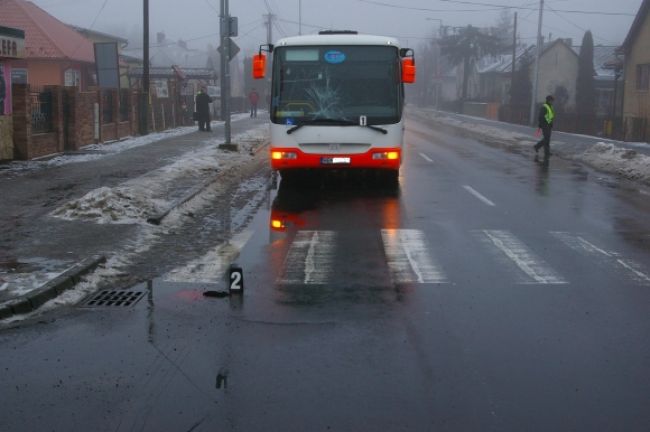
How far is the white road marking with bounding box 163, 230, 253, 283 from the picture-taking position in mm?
8203

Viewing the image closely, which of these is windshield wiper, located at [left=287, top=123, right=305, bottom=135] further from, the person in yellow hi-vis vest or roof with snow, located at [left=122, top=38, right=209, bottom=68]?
roof with snow, located at [left=122, top=38, right=209, bottom=68]

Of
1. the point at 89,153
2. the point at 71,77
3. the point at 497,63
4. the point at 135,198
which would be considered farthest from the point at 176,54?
the point at 135,198

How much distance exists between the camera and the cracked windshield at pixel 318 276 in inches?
192

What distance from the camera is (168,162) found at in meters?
20.0

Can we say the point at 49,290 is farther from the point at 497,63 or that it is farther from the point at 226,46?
the point at 497,63

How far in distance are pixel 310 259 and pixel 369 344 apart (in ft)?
10.6

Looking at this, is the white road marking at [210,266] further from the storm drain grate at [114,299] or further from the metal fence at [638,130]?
the metal fence at [638,130]

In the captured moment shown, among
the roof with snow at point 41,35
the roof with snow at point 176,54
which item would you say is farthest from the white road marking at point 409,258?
the roof with snow at point 176,54

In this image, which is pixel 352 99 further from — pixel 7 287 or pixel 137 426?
pixel 137 426

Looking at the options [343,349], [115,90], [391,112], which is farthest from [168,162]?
[343,349]

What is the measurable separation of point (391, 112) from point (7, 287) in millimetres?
9107

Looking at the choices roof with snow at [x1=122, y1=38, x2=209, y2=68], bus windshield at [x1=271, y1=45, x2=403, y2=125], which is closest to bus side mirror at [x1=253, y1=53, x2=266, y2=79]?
bus windshield at [x1=271, y1=45, x2=403, y2=125]

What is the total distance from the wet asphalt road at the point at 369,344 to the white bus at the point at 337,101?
4.16m

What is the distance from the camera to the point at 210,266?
8812mm
